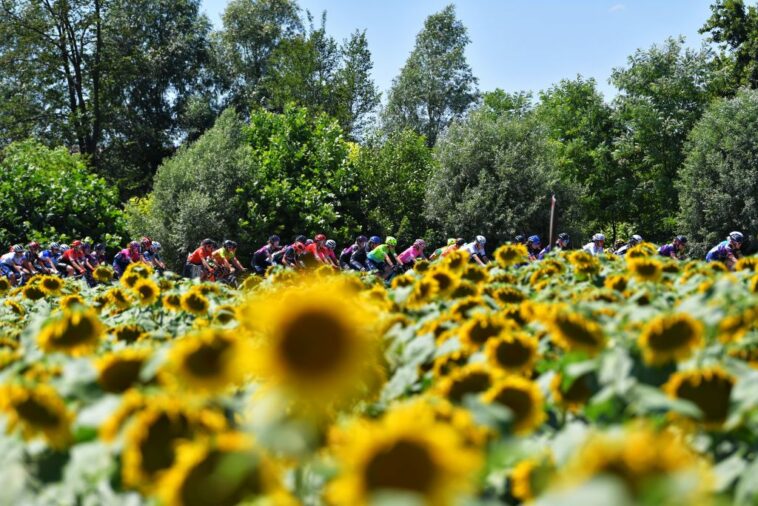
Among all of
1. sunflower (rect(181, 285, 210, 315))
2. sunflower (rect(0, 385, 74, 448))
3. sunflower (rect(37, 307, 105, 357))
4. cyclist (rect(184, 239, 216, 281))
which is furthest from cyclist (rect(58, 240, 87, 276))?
sunflower (rect(0, 385, 74, 448))

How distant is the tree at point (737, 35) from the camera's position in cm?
3891

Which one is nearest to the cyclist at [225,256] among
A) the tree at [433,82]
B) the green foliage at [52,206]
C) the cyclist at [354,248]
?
the cyclist at [354,248]

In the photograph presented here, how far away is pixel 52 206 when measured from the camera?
2402 centimetres

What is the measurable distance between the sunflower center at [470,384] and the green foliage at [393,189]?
1178 inches

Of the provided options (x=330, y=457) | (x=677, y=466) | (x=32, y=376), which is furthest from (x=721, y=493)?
(x=32, y=376)

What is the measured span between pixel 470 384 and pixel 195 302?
6.94ft

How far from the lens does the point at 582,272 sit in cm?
398

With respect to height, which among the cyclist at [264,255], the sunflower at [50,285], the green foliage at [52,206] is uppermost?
the green foliage at [52,206]

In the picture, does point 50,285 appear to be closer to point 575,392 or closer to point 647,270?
point 647,270

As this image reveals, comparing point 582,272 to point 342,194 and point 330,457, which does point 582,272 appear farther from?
point 342,194

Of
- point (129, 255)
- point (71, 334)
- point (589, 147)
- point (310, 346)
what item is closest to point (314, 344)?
point (310, 346)

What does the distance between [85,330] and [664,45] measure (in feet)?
137

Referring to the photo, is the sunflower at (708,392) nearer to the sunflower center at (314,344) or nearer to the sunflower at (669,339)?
the sunflower at (669,339)

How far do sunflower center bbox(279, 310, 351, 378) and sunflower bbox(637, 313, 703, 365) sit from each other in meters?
0.83
